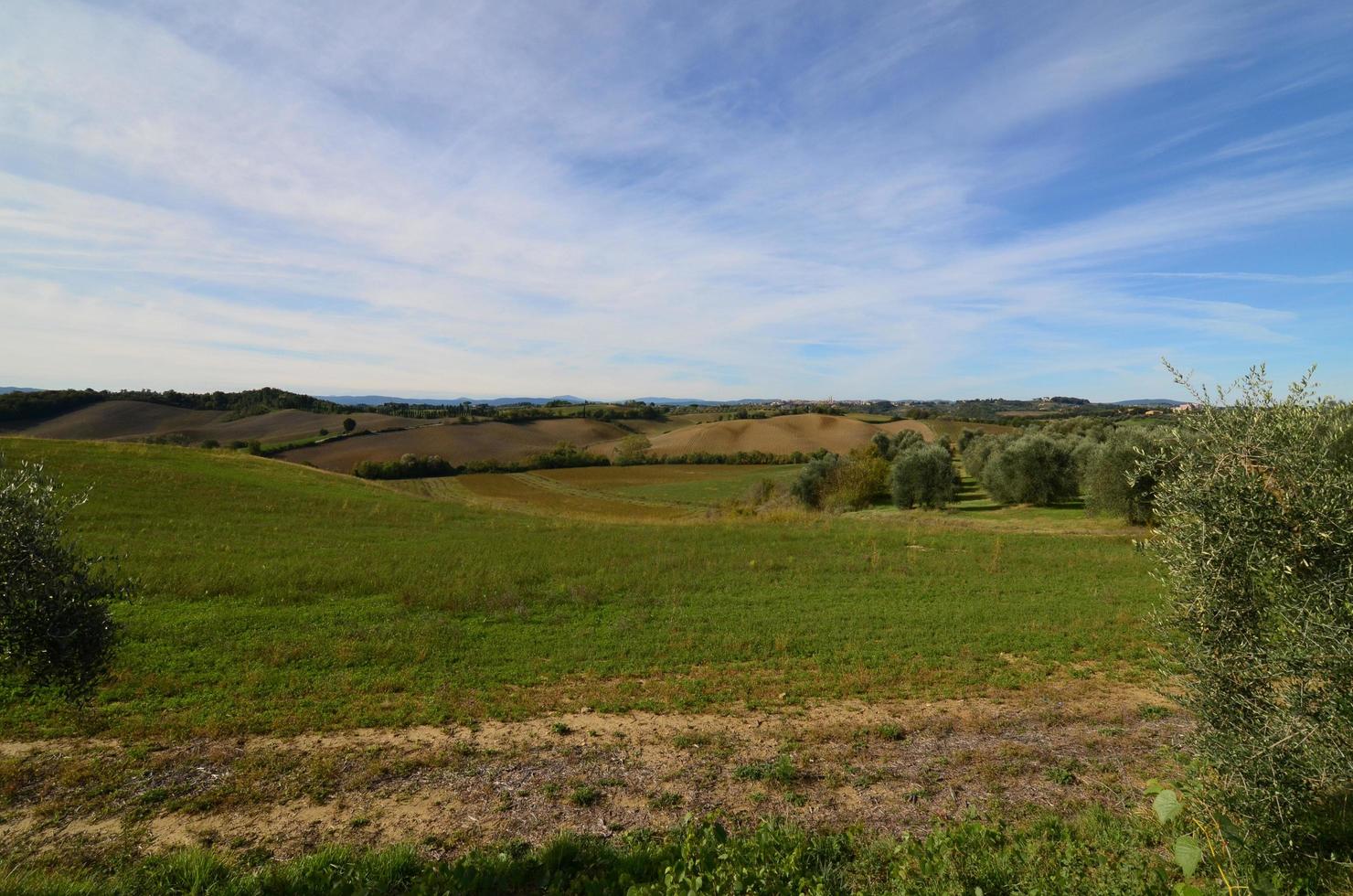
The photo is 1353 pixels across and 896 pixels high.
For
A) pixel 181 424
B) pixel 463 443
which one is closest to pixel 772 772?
pixel 463 443

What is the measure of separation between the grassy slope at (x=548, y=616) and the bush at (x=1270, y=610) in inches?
265

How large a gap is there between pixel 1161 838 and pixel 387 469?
78.7 metres

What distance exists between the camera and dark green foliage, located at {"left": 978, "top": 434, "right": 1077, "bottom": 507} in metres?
52.8

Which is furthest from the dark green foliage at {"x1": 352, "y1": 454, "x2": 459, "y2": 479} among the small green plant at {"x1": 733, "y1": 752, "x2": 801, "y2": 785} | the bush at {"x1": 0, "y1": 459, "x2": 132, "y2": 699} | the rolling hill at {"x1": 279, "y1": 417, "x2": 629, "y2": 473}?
the small green plant at {"x1": 733, "y1": 752, "x2": 801, "y2": 785}

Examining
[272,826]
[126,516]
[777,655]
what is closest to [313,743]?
[272,826]

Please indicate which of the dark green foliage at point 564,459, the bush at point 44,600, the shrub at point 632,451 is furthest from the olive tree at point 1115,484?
the dark green foliage at point 564,459

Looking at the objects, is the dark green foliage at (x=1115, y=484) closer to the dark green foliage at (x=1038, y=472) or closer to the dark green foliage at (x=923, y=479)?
the dark green foliage at (x=1038, y=472)

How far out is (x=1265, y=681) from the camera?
223 inches

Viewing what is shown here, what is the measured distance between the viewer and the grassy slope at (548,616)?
460 inches

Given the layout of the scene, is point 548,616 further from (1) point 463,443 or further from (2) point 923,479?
(1) point 463,443

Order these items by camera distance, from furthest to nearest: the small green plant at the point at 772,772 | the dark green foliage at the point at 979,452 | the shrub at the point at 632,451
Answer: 1. the shrub at the point at 632,451
2. the dark green foliage at the point at 979,452
3. the small green plant at the point at 772,772

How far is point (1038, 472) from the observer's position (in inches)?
2076

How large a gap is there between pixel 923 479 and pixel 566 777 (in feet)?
178

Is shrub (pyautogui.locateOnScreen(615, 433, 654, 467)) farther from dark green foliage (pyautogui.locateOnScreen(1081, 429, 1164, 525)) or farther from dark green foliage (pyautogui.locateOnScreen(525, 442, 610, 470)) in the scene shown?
dark green foliage (pyautogui.locateOnScreen(1081, 429, 1164, 525))
